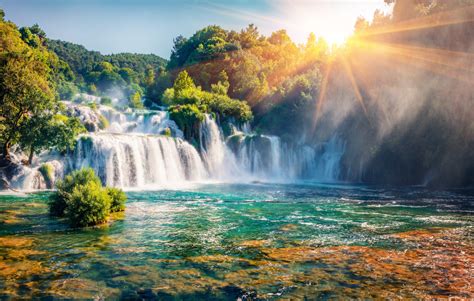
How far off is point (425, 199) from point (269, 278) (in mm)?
20097

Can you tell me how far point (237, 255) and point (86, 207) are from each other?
259 inches

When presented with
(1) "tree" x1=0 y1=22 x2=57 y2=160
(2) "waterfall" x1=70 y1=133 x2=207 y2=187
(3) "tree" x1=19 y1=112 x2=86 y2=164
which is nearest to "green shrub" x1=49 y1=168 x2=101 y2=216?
(3) "tree" x1=19 y1=112 x2=86 y2=164

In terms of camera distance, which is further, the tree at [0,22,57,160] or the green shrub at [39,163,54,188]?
the green shrub at [39,163,54,188]

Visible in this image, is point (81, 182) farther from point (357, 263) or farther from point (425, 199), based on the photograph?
point (425, 199)

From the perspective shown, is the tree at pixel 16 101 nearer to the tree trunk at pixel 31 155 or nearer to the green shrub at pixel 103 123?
the tree trunk at pixel 31 155

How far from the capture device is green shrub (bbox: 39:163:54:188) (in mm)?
25016

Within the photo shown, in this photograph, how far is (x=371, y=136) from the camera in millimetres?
38219

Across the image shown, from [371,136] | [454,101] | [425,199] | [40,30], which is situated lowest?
[425,199]

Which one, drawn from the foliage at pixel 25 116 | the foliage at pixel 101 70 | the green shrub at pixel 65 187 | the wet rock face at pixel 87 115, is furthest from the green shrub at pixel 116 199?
the foliage at pixel 101 70

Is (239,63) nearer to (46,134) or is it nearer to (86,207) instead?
(46,134)

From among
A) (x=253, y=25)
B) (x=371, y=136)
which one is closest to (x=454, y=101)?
(x=371, y=136)

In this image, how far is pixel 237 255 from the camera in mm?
9539

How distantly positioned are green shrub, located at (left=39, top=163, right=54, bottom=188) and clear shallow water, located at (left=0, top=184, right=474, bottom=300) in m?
8.13

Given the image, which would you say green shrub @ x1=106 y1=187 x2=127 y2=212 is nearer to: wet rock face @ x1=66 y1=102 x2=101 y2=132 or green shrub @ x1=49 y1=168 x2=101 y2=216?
green shrub @ x1=49 y1=168 x2=101 y2=216
